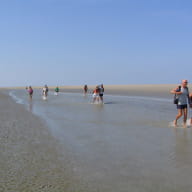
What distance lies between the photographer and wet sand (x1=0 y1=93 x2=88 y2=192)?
4137 mm

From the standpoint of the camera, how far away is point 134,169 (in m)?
4.96

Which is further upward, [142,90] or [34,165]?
[142,90]

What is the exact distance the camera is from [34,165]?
5.17m

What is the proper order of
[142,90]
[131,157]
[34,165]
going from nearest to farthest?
[34,165]
[131,157]
[142,90]

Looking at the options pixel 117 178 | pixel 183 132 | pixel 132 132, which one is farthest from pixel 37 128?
pixel 117 178

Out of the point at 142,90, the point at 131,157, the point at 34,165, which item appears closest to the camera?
the point at 34,165

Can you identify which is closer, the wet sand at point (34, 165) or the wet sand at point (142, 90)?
the wet sand at point (34, 165)

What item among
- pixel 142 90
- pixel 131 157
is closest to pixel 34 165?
pixel 131 157

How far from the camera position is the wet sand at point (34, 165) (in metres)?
4.14

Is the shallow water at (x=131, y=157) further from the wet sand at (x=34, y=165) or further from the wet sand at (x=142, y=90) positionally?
the wet sand at (x=142, y=90)

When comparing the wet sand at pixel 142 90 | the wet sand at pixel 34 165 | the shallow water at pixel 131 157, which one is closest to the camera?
the wet sand at pixel 34 165

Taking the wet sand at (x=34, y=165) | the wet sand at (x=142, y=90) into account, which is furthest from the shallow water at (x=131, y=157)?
the wet sand at (x=142, y=90)

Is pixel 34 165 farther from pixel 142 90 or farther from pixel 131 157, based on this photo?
pixel 142 90

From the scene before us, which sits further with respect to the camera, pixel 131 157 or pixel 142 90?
pixel 142 90
